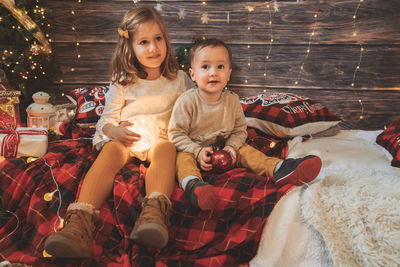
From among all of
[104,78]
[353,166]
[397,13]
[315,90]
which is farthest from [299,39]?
[104,78]

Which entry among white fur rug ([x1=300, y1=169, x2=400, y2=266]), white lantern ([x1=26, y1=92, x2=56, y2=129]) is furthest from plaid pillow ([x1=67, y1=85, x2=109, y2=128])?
white fur rug ([x1=300, y1=169, x2=400, y2=266])

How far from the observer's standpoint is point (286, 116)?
1.66 m

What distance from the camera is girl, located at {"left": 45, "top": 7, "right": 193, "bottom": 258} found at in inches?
44.2

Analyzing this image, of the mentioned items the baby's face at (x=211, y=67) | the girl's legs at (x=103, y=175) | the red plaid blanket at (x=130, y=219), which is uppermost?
the baby's face at (x=211, y=67)

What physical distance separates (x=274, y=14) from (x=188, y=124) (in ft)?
4.44

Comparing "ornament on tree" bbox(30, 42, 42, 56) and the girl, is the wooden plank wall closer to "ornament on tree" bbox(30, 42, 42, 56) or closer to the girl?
"ornament on tree" bbox(30, 42, 42, 56)

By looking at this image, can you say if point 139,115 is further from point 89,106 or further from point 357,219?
point 357,219

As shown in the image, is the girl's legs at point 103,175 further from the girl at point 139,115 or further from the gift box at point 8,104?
the gift box at point 8,104

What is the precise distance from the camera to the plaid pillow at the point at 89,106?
178 centimetres

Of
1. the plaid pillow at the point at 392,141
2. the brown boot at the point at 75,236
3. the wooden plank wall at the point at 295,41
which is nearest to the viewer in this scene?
the brown boot at the point at 75,236

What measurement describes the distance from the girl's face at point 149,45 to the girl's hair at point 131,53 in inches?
A: 0.9

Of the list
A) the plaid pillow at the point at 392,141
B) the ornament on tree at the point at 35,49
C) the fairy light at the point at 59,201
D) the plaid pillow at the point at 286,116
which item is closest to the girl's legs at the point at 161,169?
the fairy light at the point at 59,201

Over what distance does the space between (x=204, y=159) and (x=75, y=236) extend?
1.84 feet

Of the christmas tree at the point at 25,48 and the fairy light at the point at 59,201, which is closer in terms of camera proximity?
the fairy light at the point at 59,201
